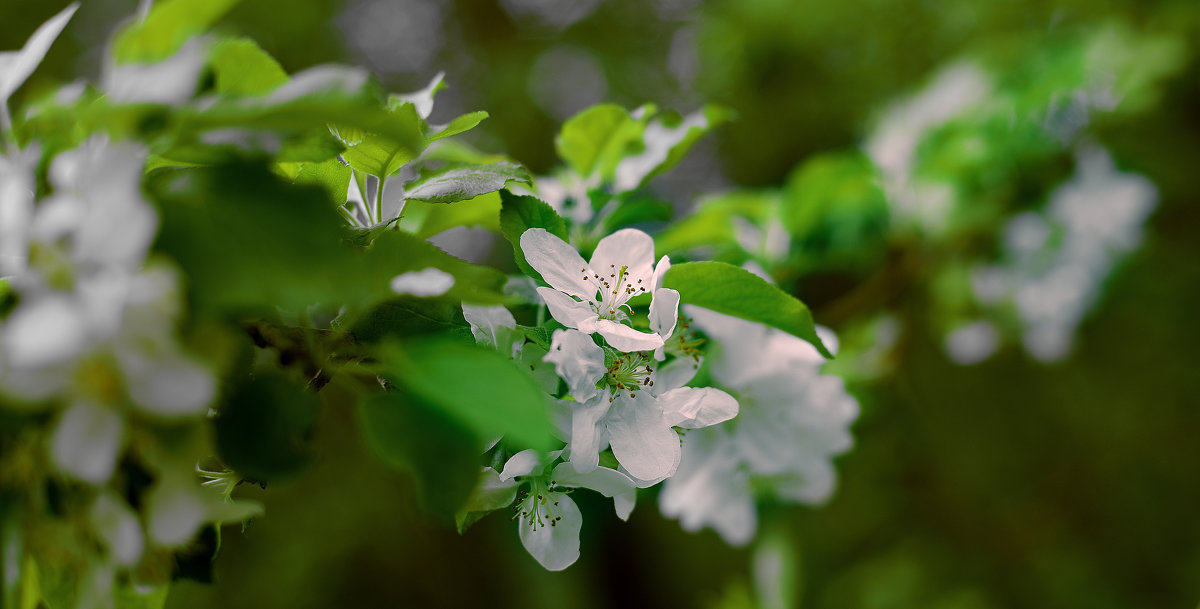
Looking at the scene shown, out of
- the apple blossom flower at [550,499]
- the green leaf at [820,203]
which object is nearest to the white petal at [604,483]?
the apple blossom flower at [550,499]

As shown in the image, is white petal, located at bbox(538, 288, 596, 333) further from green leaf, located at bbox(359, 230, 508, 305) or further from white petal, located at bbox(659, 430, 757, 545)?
white petal, located at bbox(659, 430, 757, 545)

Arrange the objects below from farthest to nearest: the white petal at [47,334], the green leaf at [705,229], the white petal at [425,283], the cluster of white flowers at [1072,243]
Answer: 1. the cluster of white flowers at [1072,243]
2. the green leaf at [705,229]
3. the white petal at [425,283]
4. the white petal at [47,334]

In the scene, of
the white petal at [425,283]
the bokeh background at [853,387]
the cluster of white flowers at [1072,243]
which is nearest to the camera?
the white petal at [425,283]

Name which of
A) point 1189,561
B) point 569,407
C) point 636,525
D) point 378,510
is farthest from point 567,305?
point 636,525

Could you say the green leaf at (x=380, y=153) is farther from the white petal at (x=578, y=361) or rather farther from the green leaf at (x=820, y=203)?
the green leaf at (x=820, y=203)

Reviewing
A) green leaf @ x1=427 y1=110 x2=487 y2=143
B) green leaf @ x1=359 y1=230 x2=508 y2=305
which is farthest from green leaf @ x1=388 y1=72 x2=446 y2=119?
green leaf @ x1=359 y1=230 x2=508 y2=305

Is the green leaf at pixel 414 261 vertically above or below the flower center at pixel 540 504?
above

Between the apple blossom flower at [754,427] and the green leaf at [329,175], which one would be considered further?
the apple blossom flower at [754,427]

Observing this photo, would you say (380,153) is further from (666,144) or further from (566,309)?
(666,144)
